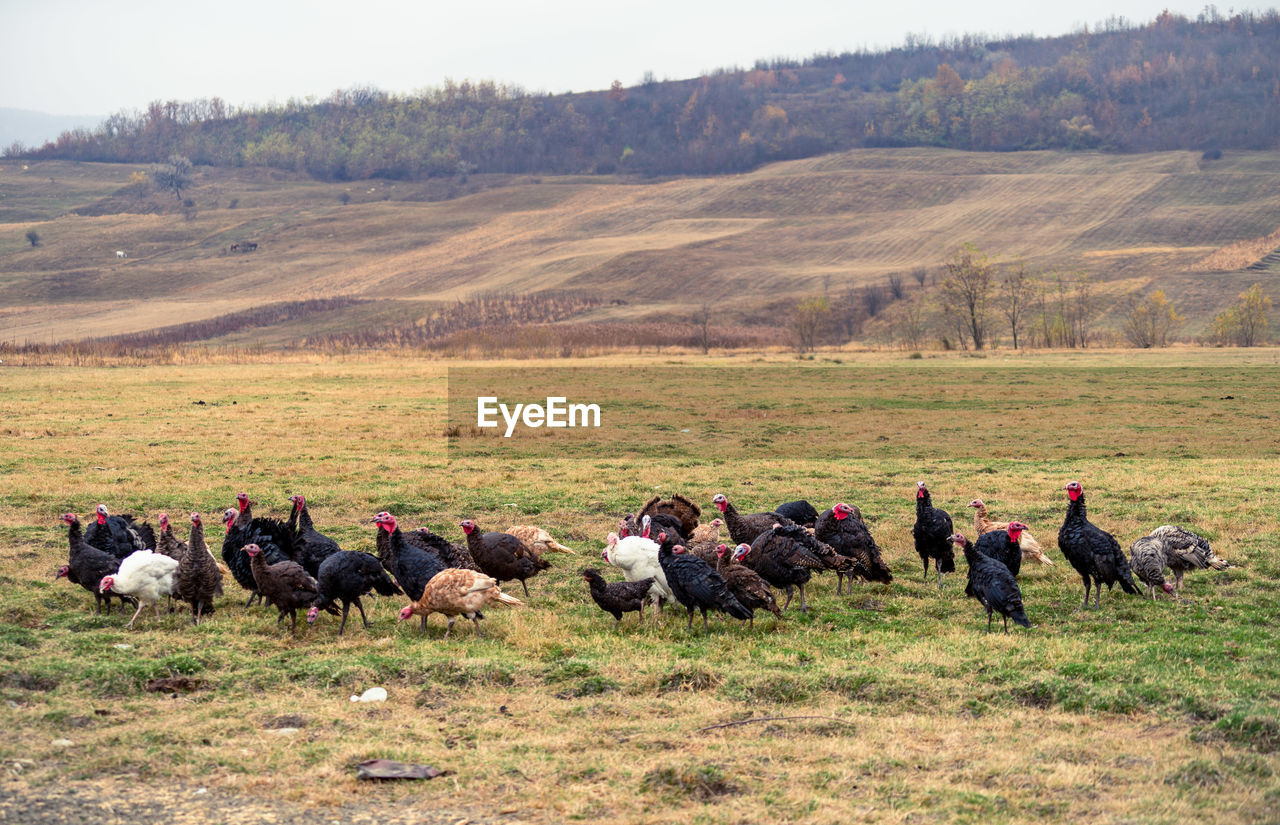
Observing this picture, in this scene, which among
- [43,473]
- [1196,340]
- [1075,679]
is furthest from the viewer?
[1196,340]

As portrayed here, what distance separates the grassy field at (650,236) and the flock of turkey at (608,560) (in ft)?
336

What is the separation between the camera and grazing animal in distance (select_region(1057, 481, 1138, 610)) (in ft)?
42.3

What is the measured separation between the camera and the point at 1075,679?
10.1 m

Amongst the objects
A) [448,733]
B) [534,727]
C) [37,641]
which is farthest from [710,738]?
[37,641]

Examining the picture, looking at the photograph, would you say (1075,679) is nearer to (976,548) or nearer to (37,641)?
(976,548)

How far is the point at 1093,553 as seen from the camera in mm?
12891

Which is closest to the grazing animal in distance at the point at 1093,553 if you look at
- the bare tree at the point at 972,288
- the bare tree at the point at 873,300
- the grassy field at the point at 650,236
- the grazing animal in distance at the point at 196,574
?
the grazing animal in distance at the point at 196,574

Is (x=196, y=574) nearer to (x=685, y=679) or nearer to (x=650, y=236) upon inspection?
(x=685, y=679)

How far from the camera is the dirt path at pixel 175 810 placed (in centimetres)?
755

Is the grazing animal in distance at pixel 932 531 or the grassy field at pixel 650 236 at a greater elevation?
the grassy field at pixel 650 236

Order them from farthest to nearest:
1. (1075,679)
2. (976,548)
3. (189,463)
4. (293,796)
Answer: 1. (189,463)
2. (976,548)
3. (1075,679)
4. (293,796)

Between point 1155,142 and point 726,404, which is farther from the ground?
point 1155,142

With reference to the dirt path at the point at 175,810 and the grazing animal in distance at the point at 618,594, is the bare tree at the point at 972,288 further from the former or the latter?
the dirt path at the point at 175,810

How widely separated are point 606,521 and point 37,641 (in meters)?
9.69
